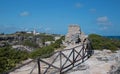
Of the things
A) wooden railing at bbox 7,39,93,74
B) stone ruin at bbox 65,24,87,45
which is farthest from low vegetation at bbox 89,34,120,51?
wooden railing at bbox 7,39,93,74

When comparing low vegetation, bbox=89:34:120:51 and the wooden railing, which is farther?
low vegetation, bbox=89:34:120:51

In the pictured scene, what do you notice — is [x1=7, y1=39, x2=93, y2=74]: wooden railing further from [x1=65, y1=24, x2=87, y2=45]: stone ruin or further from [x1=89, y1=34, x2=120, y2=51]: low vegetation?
[x1=89, y1=34, x2=120, y2=51]: low vegetation

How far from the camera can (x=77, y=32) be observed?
18.8 m

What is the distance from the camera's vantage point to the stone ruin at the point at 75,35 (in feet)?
61.1

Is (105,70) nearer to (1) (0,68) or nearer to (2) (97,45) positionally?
(1) (0,68)

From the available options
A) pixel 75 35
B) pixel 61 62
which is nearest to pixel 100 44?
pixel 75 35

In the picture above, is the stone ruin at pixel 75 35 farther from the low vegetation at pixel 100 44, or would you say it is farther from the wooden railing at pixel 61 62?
the wooden railing at pixel 61 62

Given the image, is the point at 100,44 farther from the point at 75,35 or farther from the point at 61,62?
the point at 61,62

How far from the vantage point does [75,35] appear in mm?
18812

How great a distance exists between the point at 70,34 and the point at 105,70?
9.67 m

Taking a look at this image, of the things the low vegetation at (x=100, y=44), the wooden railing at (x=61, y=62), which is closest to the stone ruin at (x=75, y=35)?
the low vegetation at (x=100, y=44)

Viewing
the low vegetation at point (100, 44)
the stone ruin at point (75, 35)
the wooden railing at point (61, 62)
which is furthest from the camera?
the low vegetation at point (100, 44)

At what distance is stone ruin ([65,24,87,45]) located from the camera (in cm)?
1861

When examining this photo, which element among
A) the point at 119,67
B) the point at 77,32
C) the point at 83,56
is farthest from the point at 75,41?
the point at 119,67
